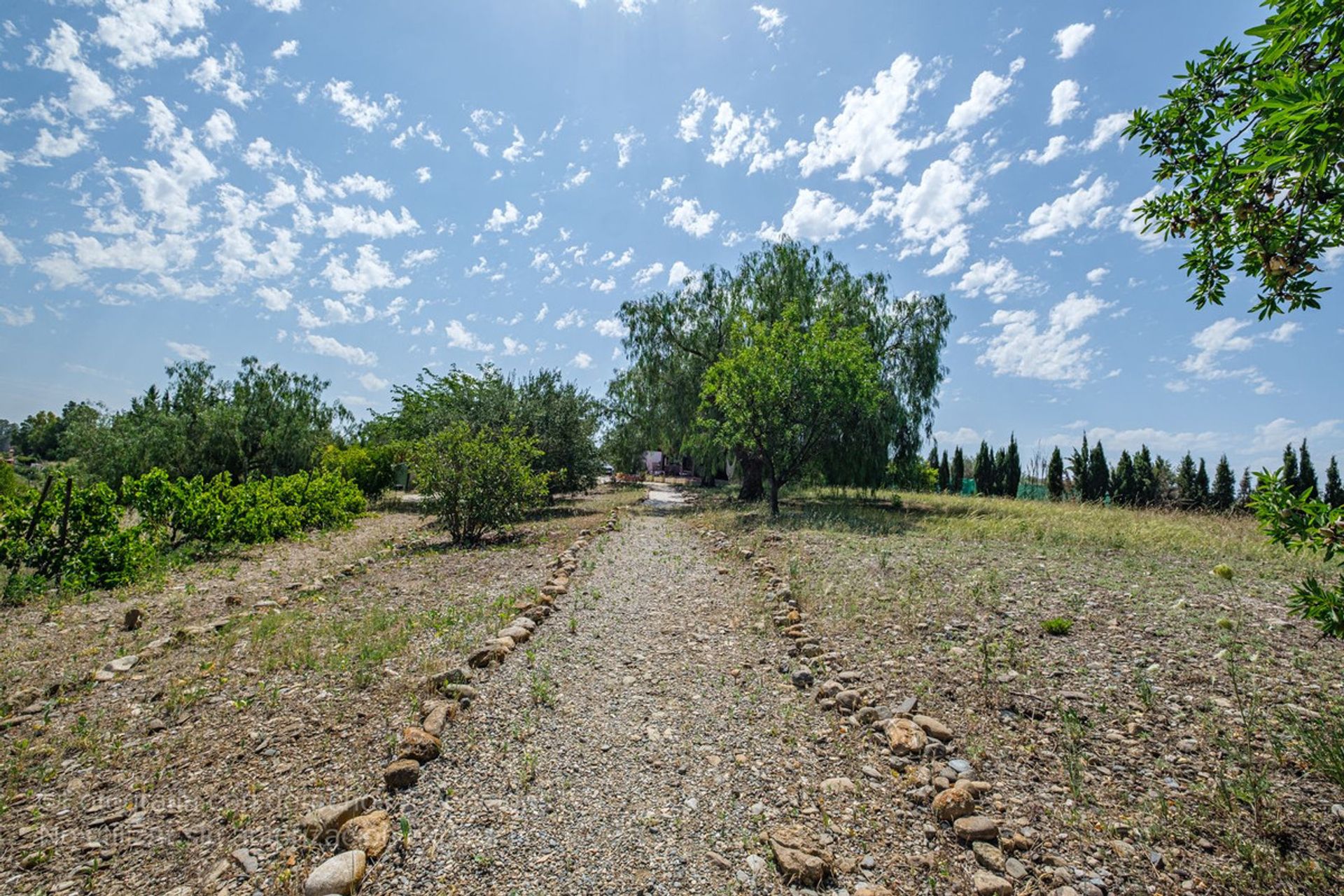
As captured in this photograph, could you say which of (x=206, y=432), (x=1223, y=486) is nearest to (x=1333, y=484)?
(x=1223, y=486)

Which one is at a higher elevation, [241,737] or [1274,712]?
[1274,712]

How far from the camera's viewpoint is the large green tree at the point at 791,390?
1459cm

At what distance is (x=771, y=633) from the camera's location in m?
5.86

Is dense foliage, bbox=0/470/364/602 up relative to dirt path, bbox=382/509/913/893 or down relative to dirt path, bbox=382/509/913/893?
up

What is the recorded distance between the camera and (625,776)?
3.37 m

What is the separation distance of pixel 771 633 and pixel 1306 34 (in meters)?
5.26

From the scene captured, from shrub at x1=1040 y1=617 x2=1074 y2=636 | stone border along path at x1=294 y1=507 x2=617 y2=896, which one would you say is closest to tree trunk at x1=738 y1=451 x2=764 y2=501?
shrub at x1=1040 y1=617 x2=1074 y2=636

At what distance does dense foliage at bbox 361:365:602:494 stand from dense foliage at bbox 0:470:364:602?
19.1 ft

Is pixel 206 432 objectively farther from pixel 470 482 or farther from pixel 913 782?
pixel 913 782

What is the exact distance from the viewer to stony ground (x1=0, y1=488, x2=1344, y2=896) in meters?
2.65

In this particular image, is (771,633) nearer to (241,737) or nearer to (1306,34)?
(241,737)

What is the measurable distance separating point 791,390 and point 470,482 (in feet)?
26.9

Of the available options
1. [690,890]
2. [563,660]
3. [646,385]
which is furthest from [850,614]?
[646,385]

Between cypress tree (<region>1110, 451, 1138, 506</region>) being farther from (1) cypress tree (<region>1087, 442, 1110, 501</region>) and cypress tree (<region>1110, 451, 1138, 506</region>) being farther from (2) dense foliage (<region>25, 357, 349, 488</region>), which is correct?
(2) dense foliage (<region>25, 357, 349, 488</region>)
